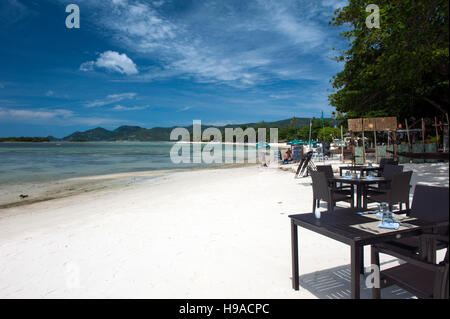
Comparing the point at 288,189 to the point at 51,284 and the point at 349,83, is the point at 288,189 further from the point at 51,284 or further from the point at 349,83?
the point at 349,83

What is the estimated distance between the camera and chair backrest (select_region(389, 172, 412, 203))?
400cm

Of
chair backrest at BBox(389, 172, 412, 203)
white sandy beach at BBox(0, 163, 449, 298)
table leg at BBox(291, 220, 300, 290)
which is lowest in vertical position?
white sandy beach at BBox(0, 163, 449, 298)

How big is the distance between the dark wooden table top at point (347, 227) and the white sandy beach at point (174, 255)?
0.42 m

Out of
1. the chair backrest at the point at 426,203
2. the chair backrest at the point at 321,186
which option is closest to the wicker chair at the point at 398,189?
the chair backrest at the point at 321,186

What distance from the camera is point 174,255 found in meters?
3.22

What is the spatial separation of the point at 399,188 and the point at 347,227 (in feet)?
9.16

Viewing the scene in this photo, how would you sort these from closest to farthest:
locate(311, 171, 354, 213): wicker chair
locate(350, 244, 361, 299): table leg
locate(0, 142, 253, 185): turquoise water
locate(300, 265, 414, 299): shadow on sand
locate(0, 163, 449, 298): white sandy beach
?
locate(350, 244, 361, 299): table leg → locate(300, 265, 414, 299): shadow on sand → locate(0, 163, 449, 298): white sandy beach → locate(311, 171, 354, 213): wicker chair → locate(0, 142, 253, 185): turquoise water

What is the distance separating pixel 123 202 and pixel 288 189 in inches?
167

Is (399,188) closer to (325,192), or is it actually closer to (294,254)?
(325,192)

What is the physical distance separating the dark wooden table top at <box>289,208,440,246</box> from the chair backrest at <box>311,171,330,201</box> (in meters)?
2.06

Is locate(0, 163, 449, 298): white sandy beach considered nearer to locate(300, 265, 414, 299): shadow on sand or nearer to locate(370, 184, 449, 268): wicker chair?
locate(300, 265, 414, 299): shadow on sand

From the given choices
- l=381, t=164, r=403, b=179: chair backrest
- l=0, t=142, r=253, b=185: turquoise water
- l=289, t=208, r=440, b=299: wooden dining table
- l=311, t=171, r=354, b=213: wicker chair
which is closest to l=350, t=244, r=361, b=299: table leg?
l=289, t=208, r=440, b=299: wooden dining table

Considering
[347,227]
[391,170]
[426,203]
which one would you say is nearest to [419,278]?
[347,227]
